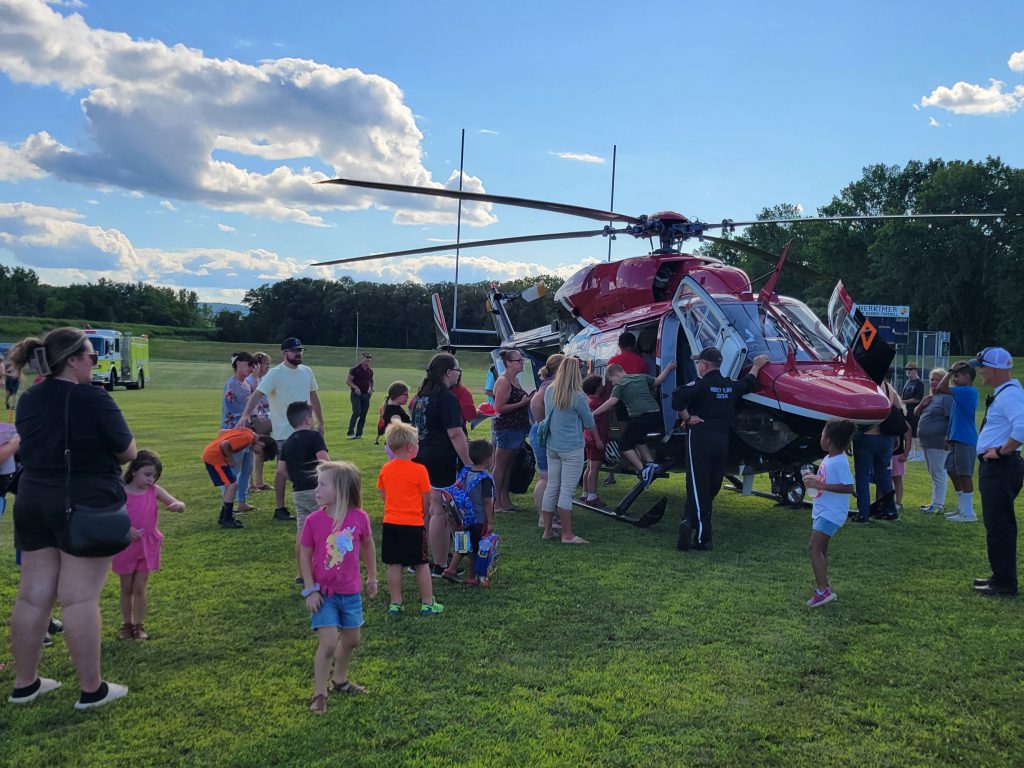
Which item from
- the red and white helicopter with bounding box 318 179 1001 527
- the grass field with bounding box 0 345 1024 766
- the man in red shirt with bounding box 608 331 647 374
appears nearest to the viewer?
the grass field with bounding box 0 345 1024 766

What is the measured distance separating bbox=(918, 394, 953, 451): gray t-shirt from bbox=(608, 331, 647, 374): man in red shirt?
3.65 metres

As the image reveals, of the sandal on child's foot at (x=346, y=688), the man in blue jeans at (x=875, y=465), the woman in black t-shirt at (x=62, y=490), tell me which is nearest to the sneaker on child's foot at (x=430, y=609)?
the sandal on child's foot at (x=346, y=688)

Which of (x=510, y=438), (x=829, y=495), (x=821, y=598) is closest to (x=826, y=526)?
(x=829, y=495)

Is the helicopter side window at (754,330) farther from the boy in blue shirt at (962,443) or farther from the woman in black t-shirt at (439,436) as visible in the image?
the woman in black t-shirt at (439,436)

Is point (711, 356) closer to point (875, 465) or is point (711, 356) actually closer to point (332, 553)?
point (875, 465)

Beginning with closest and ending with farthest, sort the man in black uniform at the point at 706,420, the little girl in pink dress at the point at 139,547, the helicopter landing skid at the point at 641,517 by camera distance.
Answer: the little girl in pink dress at the point at 139,547
the man in black uniform at the point at 706,420
the helicopter landing skid at the point at 641,517

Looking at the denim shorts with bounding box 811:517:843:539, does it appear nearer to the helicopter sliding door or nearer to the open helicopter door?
the helicopter sliding door

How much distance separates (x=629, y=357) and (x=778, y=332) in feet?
5.44

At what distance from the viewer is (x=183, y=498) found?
957cm

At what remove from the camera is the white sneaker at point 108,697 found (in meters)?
3.78

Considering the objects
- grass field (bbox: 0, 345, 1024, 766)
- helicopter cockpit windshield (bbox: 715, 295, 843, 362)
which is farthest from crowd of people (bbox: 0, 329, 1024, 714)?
helicopter cockpit windshield (bbox: 715, 295, 843, 362)

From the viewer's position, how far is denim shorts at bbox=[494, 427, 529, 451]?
27.2ft

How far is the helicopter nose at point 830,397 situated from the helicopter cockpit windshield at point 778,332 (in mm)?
404

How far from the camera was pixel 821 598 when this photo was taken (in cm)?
555
